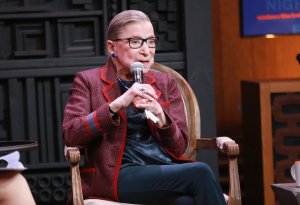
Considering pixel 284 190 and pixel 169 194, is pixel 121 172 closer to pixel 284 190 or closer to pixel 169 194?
pixel 169 194

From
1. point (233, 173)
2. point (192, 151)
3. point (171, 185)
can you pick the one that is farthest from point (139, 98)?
point (192, 151)

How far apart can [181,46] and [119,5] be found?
42 cm

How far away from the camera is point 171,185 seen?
2787mm

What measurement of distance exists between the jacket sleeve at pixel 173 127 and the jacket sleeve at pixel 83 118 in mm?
194

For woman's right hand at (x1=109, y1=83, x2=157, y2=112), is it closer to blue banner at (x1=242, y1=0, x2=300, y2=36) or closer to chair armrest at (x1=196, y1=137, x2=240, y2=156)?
chair armrest at (x1=196, y1=137, x2=240, y2=156)

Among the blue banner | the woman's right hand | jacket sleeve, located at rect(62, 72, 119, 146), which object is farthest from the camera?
the blue banner

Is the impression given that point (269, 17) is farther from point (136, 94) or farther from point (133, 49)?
point (136, 94)

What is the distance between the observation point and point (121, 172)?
2861 millimetres

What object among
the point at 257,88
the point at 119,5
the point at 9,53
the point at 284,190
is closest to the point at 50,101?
the point at 9,53

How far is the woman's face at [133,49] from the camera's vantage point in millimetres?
2885

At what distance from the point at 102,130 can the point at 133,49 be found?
1.09 ft

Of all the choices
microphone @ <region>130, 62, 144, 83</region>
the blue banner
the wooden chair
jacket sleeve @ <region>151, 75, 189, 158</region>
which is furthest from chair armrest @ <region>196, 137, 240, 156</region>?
the blue banner

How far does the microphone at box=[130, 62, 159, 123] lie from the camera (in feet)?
8.85

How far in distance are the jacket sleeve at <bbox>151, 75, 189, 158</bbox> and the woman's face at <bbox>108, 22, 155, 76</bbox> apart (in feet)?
0.73
